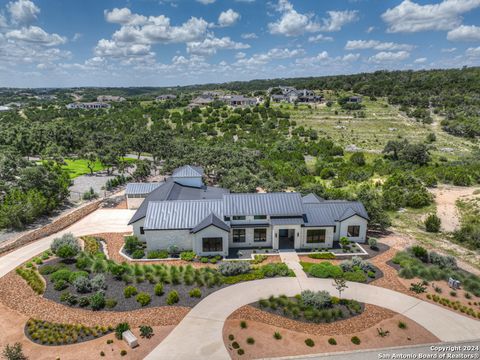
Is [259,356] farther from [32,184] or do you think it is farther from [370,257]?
[32,184]

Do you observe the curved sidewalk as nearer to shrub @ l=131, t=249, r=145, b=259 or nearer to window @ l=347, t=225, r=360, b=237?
window @ l=347, t=225, r=360, b=237

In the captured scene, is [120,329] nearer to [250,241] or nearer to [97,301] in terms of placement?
[97,301]

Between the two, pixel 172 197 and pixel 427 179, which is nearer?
pixel 172 197

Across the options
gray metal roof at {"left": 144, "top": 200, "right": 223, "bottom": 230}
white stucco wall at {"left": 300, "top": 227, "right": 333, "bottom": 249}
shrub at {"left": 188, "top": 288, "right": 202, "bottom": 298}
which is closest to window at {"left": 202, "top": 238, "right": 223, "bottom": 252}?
gray metal roof at {"left": 144, "top": 200, "right": 223, "bottom": 230}

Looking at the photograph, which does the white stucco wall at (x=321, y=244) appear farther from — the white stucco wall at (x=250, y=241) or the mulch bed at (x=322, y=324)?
the mulch bed at (x=322, y=324)

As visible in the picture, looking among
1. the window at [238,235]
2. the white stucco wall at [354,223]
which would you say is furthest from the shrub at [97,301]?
the white stucco wall at [354,223]

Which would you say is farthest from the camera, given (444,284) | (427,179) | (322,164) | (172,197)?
(322,164)

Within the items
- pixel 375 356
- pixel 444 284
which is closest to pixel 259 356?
pixel 375 356
